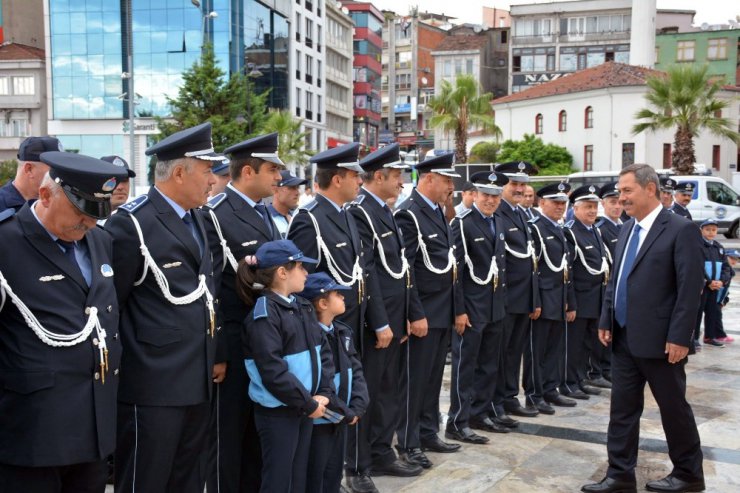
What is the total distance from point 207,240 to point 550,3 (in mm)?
67265

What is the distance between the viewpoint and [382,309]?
5.40 metres

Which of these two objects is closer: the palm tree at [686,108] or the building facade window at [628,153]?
Result: the palm tree at [686,108]

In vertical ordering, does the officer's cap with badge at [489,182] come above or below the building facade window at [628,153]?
below

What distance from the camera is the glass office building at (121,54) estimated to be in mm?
49438

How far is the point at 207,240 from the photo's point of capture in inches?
166

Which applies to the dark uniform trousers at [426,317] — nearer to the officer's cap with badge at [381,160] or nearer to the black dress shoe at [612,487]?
the officer's cap with badge at [381,160]

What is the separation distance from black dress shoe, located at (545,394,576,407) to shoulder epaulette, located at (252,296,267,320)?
4.49 m

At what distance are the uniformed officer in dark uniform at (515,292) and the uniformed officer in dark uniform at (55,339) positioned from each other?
444cm

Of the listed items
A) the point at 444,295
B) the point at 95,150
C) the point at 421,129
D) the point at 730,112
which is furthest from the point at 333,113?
the point at 444,295

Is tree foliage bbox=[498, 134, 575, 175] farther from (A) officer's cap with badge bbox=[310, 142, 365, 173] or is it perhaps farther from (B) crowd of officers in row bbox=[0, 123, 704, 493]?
(A) officer's cap with badge bbox=[310, 142, 365, 173]

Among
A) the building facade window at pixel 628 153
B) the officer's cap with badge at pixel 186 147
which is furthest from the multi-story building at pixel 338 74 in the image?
the officer's cap with badge at pixel 186 147

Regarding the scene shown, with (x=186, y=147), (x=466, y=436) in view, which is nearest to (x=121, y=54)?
(x=466, y=436)

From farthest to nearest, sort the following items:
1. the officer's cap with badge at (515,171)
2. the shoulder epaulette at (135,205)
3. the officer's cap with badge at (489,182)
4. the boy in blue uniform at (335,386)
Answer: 1. the officer's cap with badge at (515,171)
2. the officer's cap with badge at (489,182)
3. the boy in blue uniform at (335,386)
4. the shoulder epaulette at (135,205)

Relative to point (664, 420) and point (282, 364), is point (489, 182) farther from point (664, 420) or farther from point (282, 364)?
point (282, 364)
